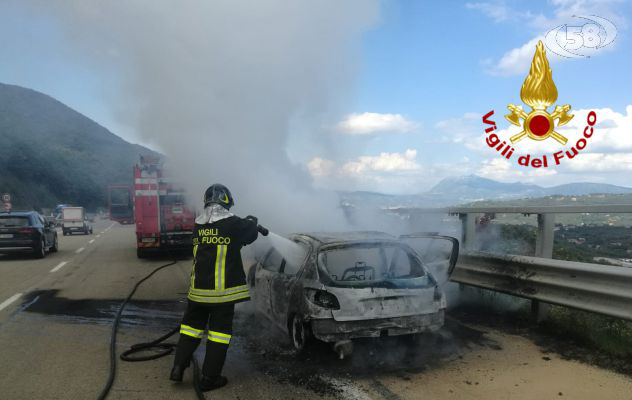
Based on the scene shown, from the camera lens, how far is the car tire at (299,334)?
15.8 feet

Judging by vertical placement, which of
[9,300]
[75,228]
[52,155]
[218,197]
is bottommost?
[75,228]

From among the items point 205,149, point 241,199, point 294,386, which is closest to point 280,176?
point 241,199

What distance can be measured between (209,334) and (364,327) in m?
1.43

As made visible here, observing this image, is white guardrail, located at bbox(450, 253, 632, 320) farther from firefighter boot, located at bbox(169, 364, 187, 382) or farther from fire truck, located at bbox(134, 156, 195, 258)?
fire truck, located at bbox(134, 156, 195, 258)

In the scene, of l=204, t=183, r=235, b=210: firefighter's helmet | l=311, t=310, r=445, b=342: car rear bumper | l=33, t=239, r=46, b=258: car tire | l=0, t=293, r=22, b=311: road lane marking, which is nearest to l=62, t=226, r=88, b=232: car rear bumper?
l=33, t=239, r=46, b=258: car tire

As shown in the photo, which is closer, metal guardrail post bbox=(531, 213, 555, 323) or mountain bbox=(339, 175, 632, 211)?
metal guardrail post bbox=(531, 213, 555, 323)

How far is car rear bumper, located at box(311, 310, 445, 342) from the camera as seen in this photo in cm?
460

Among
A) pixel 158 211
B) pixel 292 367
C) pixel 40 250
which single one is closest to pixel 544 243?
pixel 292 367

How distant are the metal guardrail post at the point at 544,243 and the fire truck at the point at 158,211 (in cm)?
1052

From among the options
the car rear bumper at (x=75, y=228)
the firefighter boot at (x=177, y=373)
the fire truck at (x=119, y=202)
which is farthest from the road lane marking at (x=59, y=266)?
the car rear bumper at (x=75, y=228)

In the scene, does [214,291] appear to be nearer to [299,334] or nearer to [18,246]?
[299,334]

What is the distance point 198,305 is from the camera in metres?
4.46

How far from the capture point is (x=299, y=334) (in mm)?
4969

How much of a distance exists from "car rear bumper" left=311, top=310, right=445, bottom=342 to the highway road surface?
0.31 metres
